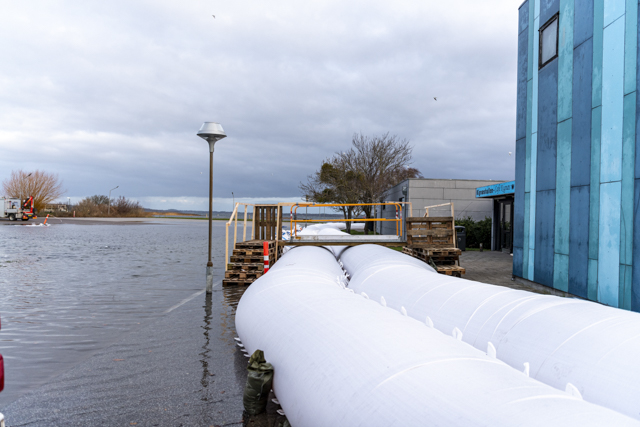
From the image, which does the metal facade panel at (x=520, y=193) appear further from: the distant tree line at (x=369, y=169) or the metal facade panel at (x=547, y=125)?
the distant tree line at (x=369, y=169)

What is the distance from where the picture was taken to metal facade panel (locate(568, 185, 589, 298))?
8109 mm

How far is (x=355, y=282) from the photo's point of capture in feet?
21.6

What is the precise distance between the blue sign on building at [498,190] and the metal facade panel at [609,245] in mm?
9904

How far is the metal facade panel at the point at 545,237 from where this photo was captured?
940cm

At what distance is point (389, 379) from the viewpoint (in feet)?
7.43

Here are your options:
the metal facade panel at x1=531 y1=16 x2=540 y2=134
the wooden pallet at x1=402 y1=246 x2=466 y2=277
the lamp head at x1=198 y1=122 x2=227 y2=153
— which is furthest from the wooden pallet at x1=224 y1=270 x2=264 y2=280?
the metal facade panel at x1=531 y1=16 x2=540 y2=134

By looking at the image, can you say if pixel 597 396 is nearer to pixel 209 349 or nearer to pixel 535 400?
pixel 535 400

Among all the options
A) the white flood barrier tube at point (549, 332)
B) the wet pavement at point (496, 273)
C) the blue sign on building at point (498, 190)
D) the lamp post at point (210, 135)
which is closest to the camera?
the white flood barrier tube at point (549, 332)

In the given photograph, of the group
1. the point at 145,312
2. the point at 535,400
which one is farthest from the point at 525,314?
the point at 145,312

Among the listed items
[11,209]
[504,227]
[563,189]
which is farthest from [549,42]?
[11,209]

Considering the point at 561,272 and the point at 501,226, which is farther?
the point at 501,226

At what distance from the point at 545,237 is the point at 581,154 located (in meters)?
2.19

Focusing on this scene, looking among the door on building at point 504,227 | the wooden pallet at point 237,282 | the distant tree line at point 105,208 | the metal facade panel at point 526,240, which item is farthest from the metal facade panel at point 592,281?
the distant tree line at point 105,208

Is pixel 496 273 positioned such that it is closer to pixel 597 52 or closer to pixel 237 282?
pixel 597 52
